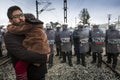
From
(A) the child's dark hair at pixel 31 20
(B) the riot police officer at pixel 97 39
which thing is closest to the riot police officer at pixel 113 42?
(B) the riot police officer at pixel 97 39

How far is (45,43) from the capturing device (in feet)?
9.66

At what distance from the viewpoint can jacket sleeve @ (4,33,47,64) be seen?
2.88 metres

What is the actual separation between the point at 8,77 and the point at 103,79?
11.5 ft

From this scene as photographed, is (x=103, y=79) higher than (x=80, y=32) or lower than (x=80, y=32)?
lower

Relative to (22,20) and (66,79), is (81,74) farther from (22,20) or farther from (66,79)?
(22,20)

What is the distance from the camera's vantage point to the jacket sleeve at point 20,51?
2.88 metres

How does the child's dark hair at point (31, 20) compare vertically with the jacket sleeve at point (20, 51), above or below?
above

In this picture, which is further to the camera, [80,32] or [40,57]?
[80,32]

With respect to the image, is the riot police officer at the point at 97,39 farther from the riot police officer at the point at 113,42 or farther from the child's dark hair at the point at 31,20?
the child's dark hair at the point at 31,20

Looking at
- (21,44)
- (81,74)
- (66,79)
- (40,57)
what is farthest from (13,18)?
(81,74)

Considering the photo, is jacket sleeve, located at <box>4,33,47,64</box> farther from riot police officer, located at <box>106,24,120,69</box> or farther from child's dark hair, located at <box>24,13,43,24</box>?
riot police officer, located at <box>106,24,120,69</box>

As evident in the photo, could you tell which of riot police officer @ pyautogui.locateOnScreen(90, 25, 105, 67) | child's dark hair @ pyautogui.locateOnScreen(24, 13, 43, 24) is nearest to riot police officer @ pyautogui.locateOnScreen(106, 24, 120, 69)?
riot police officer @ pyautogui.locateOnScreen(90, 25, 105, 67)

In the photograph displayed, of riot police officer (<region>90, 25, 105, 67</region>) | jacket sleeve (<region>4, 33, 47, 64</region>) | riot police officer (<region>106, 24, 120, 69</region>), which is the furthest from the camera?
riot police officer (<region>90, 25, 105, 67</region>)

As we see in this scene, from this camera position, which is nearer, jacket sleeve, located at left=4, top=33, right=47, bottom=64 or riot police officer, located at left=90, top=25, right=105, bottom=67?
jacket sleeve, located at left=4, top=33, right=47, bottom=64
